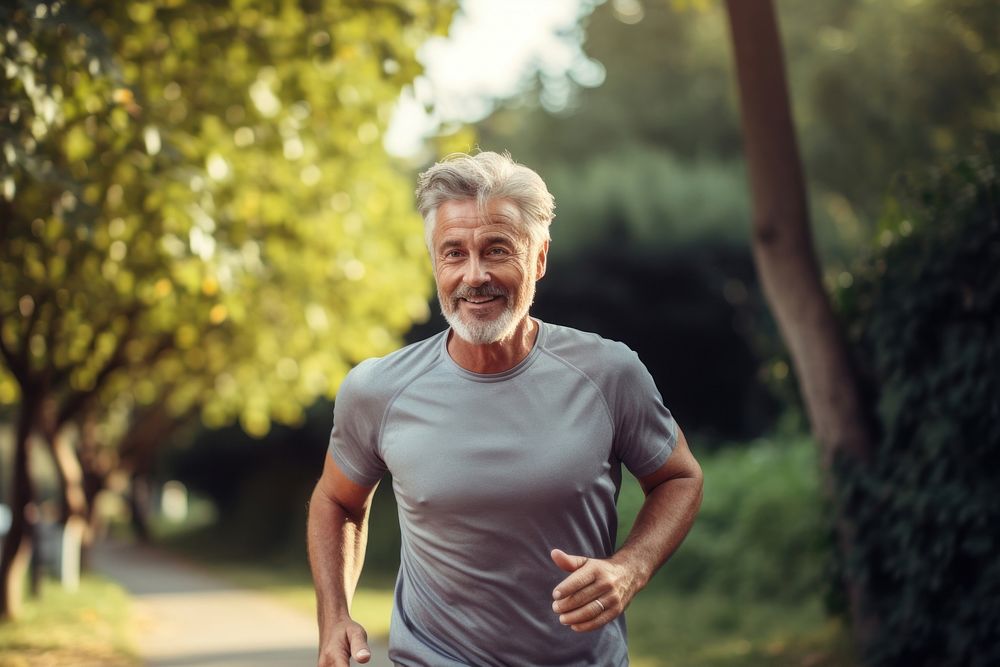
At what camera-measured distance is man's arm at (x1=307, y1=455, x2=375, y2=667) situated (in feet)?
11.2

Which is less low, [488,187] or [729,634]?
[488,187]

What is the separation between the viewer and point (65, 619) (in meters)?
13.1

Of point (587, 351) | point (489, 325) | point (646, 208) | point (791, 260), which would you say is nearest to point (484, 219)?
point (489, 325)

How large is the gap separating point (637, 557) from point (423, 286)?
12.5m

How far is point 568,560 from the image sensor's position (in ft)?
9.61

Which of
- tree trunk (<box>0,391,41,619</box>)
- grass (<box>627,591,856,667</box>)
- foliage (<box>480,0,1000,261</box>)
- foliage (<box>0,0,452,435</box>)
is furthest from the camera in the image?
foliage (<box>480,0,1000,261</box>)

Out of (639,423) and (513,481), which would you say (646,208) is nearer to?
(639,423)

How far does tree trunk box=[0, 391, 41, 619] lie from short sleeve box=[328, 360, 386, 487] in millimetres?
10106

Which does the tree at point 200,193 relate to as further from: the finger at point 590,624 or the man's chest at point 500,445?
the finger at point 590,624

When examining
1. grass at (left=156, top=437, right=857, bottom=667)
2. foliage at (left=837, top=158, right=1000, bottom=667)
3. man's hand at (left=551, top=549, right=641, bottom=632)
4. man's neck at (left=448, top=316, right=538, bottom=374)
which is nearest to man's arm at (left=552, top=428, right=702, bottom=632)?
man's hand at (left=551, top=549, right=641, bottom=632)

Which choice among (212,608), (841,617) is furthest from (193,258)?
(212,608)

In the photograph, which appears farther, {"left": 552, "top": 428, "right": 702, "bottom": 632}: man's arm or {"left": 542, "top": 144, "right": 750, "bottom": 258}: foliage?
{"left": 542, "top": 144, "right": 750, "bottom": 258}: foliage

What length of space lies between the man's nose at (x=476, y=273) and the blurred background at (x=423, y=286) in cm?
406

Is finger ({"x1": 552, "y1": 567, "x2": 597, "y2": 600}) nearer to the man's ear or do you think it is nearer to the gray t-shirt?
the gray t-shirt
